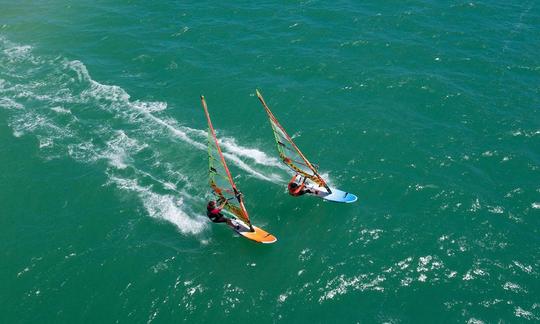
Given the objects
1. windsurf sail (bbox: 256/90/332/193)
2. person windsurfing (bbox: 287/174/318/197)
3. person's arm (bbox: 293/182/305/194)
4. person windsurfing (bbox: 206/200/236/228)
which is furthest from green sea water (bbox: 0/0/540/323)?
windsurf sail (bbox: 256/90/332/193)

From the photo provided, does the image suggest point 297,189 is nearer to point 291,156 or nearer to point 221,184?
point 291,156

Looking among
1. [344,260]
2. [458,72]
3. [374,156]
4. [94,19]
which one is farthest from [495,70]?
[94,19]

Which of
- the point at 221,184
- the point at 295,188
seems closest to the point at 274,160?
the point at 295,188

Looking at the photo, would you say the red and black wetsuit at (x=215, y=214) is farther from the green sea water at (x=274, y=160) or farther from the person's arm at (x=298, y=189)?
the person's arm at (x=298, y=189)

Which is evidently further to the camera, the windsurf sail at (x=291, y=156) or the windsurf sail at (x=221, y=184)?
the windsurf sail at (x=291, y=156)

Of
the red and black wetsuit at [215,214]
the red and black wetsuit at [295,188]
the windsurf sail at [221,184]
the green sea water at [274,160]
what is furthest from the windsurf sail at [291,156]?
the red and black wetsuit at [215,214]

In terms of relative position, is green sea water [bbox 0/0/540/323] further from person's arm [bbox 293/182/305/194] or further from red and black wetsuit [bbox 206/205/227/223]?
person's arm [bbox 293/182/305/194]
